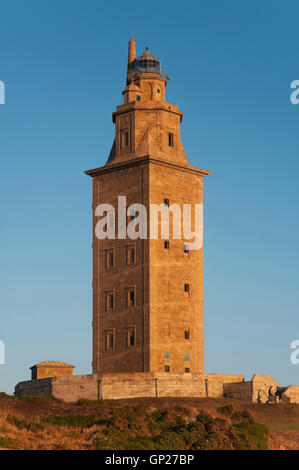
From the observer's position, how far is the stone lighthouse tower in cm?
Answer: 8888

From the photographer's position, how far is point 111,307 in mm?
91688

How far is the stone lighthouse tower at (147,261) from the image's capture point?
88.9 meters

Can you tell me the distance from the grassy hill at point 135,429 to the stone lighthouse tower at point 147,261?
17901 mm

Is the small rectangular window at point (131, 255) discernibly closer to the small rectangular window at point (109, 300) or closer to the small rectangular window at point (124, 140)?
the small rectangular window at point (109, 300)

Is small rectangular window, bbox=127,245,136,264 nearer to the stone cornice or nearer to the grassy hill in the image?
the stone cornice

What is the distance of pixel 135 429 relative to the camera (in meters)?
59.1

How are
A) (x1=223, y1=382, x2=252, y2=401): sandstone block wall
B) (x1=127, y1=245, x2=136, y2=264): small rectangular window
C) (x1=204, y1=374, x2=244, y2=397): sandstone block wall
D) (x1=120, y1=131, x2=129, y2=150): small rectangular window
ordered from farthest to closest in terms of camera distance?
(x1=120, y1=131, x2=129, y2=150): small rectangular window
(x1=127, y1=245, x2=136, y2=264): small rectangular window
(x1=204, y1=374, x2=244, y2=397): sandstone block wall
(x1=223, y1=382, x2=252, y2=401): sandstone block wall

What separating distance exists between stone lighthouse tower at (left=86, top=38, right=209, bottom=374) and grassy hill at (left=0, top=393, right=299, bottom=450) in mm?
17901

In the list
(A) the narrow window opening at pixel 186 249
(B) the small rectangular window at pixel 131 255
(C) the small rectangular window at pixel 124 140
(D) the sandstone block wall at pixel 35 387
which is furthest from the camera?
(C) the small rectangular window at pixel 124 140

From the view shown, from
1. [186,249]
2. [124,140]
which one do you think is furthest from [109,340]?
[124,140]

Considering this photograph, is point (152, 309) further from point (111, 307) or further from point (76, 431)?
point (76, 431)

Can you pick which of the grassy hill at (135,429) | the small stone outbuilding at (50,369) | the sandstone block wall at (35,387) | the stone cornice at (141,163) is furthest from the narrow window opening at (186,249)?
the grassy hill at (135,429)

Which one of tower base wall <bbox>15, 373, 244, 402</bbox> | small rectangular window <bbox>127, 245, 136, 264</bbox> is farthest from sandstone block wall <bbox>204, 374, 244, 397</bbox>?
small rectangular window <bbox>127, 245, 136, 264</bbox>
